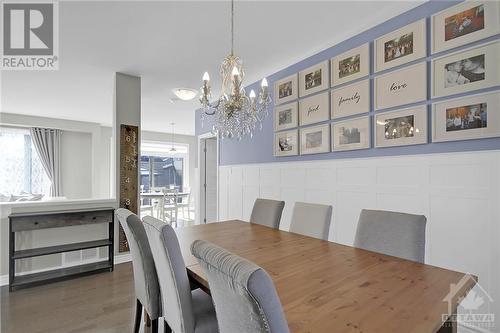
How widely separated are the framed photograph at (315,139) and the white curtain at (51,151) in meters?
6.40

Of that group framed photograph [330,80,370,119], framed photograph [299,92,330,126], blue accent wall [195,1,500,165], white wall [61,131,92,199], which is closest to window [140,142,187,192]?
white wall [61,131,92,199]

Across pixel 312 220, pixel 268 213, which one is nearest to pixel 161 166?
pixel 268 213

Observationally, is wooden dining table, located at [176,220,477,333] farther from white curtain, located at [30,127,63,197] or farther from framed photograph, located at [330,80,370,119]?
white curtain, located at [30,127,63,197]

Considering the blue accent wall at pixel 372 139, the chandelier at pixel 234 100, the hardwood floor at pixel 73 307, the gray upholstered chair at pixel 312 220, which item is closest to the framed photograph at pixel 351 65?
the blue accent wall at pixel 372 139

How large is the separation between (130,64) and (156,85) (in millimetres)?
837

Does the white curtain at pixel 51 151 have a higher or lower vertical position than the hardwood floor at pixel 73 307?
higher

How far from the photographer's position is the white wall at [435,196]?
1.83 meters

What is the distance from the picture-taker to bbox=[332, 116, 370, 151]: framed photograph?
258cm

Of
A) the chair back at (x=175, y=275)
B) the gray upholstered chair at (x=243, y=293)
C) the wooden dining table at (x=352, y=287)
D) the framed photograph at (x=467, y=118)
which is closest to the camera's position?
the gray upholstered chair at (x=243, y=293)

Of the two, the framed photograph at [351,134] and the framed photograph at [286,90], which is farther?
the framed photograph at [286,90]

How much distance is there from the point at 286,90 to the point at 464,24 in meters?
1.91

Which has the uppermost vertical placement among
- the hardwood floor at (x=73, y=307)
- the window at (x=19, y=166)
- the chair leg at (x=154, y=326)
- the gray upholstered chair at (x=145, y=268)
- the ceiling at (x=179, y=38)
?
the ceiling at (x=179, y=38)

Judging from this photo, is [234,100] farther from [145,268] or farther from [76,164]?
[76,164]

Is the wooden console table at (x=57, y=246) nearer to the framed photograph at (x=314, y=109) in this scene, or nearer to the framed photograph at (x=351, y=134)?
the framed photograph at (x=314, y=109)
